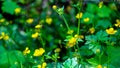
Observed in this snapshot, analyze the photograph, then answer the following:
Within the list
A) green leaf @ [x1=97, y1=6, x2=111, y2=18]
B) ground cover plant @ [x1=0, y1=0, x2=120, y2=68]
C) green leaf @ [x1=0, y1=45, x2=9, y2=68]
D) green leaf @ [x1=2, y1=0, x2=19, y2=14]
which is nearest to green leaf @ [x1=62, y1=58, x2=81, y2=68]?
ground cover plant @ [x1=0, y1=0, x2=120, y2=68]

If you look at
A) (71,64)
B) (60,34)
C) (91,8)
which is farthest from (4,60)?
(91,8)

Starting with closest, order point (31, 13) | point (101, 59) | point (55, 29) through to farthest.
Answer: point (101, 59)
point (55, 29)
point (31, 13)

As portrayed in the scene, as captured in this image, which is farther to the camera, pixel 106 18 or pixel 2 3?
pixel 2 3

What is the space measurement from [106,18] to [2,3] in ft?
3.80

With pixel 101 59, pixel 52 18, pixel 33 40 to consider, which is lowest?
pixel 101 59

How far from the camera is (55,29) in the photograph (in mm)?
4035

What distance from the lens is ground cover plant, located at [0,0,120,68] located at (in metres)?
2.78

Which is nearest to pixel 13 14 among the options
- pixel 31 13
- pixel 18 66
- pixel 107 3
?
pixel 31 13

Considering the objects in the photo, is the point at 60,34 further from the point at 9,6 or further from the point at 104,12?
the point at 9,6

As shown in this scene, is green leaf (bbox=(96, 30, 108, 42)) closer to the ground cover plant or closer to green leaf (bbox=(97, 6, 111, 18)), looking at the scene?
the ground cover plant

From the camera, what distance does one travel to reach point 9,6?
13.6 feet

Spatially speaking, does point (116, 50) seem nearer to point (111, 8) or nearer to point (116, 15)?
point (116, 15)

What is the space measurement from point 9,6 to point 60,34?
2.22ft

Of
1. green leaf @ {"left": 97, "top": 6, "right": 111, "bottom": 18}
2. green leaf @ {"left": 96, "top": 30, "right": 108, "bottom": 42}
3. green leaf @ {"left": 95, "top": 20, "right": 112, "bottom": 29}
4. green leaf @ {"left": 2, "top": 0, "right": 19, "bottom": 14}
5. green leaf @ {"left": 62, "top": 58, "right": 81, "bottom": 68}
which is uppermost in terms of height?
green leaf @ {"left": 2, "top": 0, "right": 19, "bottom": 14}
